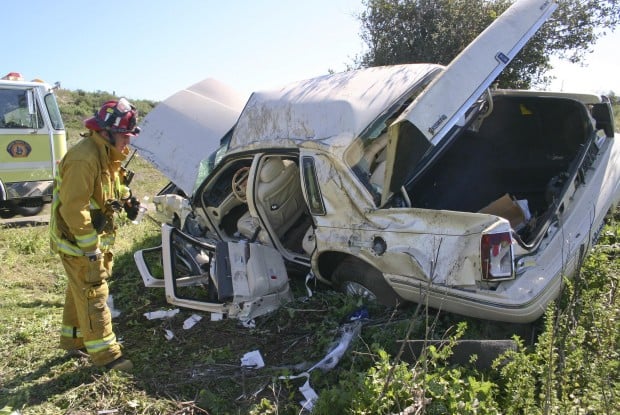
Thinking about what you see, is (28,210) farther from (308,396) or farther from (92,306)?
(308,396)

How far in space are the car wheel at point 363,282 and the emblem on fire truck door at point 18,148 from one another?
21.7 ft

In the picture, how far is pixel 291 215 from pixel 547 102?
2.48m

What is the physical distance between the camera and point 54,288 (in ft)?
17.8

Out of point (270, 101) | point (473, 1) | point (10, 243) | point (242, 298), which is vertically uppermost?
point (473, 1)

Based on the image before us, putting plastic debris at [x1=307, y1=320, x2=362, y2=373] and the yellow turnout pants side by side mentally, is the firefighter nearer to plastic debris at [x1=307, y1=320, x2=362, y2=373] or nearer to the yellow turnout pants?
the yellow turnout pants

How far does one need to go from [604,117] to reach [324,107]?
2233 millimetres

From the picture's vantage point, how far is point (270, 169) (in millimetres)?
4375

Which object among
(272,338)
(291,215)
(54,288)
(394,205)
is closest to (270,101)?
(291,215)

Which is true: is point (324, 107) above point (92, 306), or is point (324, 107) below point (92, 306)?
above

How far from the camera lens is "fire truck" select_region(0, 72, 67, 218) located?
26.9ft

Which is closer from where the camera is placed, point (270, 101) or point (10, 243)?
point (270, 101)

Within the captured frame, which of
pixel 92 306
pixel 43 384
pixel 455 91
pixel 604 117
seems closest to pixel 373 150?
pixel 455 91

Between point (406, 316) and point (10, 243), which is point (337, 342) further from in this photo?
point (10, 243)

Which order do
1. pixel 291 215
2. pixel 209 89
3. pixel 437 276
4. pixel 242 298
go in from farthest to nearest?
1. pixel 209 89
2. pixel 291 215
3. pixel 242 298
4. pixel 437 276
